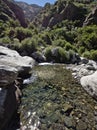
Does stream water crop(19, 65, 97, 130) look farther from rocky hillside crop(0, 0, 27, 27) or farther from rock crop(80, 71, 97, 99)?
rocky hillside crop(0, 0, 27, 27)

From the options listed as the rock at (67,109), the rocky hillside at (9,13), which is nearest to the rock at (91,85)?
the rock at (67,109)

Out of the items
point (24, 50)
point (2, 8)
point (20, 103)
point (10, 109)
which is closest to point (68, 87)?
point (20, 103)

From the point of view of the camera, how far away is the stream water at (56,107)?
1930cm

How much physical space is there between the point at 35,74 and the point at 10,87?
11995 mm

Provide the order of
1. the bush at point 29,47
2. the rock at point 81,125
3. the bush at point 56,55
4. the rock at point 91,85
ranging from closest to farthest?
the rock at point 81,125 < the rock at point 91,85 < the bush at point 56,55 < the bush at point 29,47

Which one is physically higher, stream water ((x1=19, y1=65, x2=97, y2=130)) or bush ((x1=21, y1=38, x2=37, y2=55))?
bush ((x1=21, y1=38, x2=37, y2=55))

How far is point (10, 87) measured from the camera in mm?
21984

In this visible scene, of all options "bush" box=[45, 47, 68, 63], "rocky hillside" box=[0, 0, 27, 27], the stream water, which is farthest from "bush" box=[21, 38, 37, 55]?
"rocky hillside" box=[0, 0, 27, 27]

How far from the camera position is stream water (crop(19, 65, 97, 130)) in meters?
19.3

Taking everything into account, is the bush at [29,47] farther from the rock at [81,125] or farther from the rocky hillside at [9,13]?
the rocky hillside at [9,13]

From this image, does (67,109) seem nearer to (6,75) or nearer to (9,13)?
(6,75)

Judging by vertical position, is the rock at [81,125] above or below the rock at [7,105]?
below

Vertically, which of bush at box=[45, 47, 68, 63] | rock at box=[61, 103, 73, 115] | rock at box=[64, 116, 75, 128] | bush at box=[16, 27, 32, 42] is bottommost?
rock at box=[64, 116, 75, 128]

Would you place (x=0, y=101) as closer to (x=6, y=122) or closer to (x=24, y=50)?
(x=6, y=122)
